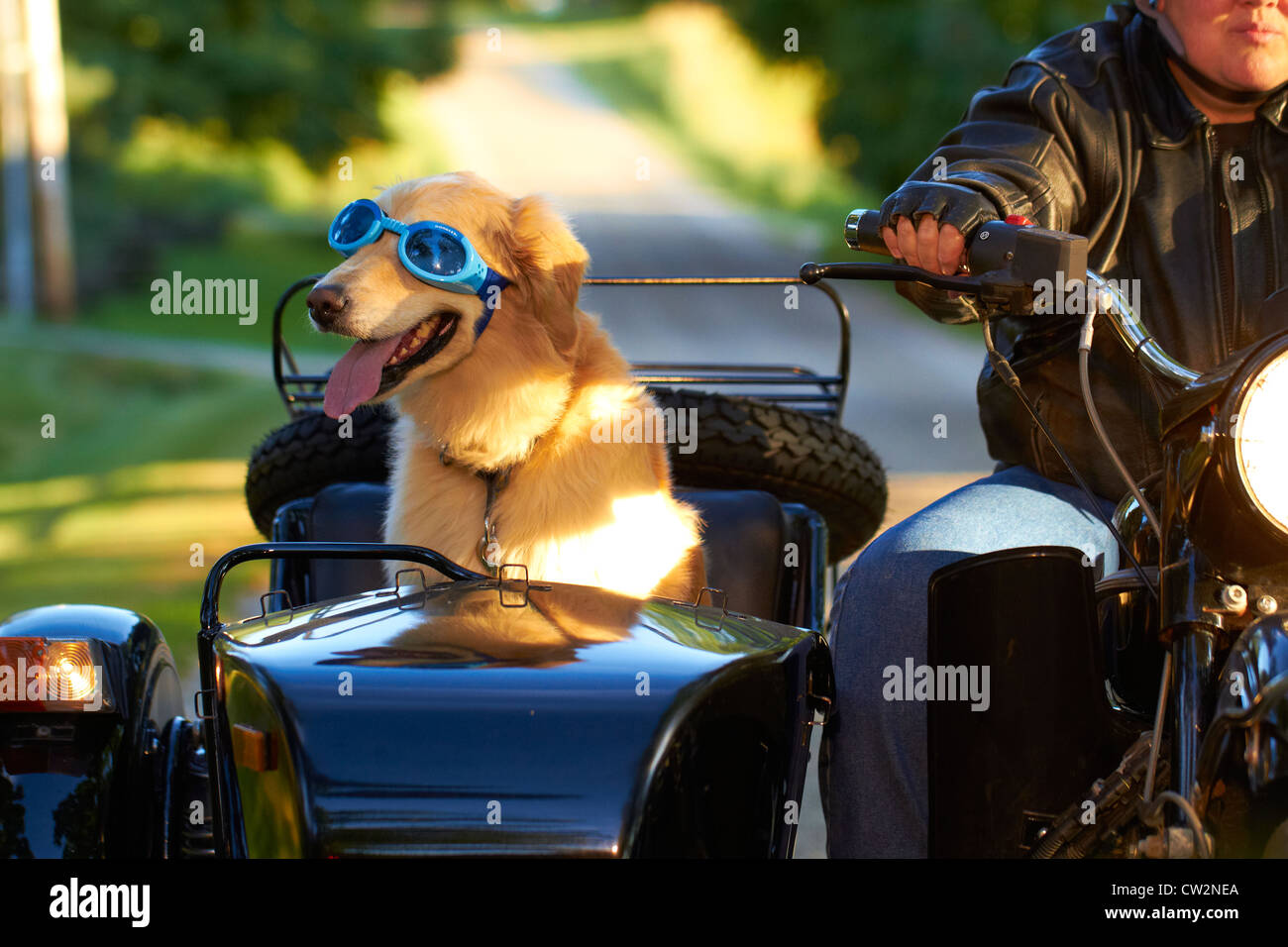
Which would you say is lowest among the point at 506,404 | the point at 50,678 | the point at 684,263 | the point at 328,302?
the point at 50,678

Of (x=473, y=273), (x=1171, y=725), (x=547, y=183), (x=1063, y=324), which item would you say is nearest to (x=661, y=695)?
(x=1171, y=725)

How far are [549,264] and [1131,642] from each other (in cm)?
184

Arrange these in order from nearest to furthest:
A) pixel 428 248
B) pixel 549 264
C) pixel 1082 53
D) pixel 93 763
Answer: pixel 93 763 → pixel 1082 53 → pixel 428 248 → pixel 549 264

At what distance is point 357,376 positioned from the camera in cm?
336

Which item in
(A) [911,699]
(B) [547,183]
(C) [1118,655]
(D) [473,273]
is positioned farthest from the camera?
(B) [547,183]

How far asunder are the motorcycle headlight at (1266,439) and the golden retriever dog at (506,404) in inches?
71.3

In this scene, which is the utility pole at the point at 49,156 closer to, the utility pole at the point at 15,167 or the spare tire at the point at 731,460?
the utility pole at the point at 15,167

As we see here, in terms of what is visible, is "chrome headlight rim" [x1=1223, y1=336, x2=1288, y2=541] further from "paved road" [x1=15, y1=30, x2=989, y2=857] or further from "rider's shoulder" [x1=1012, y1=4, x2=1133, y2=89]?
"paved road" [x1=15, y1=30, x2=989, y2=857]

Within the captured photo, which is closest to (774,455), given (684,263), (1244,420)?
(1244,420)

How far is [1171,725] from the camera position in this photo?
180 cm

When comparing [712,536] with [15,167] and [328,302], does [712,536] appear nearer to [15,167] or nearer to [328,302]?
[328,302]

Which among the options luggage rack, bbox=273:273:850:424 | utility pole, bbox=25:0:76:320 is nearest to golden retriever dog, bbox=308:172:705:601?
luggage rack, bbox=273:273:850:424
